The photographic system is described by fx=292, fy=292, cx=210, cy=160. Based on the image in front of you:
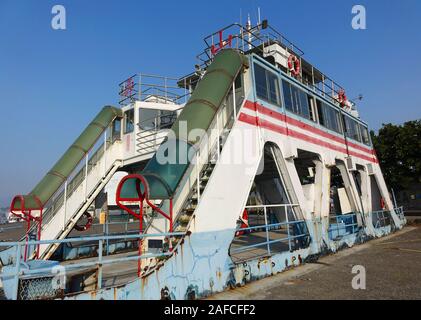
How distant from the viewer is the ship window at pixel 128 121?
13.9m

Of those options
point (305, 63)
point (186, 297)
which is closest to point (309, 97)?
point (305, 63)

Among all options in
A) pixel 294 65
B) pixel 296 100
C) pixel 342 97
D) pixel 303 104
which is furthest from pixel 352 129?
pixel 296 100

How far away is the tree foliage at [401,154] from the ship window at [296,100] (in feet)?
103

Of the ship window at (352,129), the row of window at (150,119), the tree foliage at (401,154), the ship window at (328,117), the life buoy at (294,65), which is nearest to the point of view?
the row of window at (150,119)

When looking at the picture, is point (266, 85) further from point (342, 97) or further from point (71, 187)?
point (342, 97)

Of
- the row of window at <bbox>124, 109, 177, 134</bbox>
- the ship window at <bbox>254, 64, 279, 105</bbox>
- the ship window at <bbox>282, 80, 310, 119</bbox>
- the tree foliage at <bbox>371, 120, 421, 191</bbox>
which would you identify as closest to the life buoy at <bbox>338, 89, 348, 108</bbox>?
the ship window at <bbox>282, 80, 310, 119</bbox>

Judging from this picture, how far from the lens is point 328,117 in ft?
49.9

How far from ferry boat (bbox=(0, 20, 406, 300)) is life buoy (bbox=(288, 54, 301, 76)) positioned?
8 centimetres

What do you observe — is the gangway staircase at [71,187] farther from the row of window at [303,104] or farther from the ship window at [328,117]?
the ship window at [328,117]

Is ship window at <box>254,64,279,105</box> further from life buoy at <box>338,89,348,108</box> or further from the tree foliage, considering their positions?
the tree foliage

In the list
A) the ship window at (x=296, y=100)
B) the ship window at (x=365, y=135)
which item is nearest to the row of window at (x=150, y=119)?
the ship window at (x=296, y=100)

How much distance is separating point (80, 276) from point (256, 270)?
4.72 metres

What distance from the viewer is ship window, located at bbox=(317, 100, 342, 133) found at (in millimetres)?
14416
